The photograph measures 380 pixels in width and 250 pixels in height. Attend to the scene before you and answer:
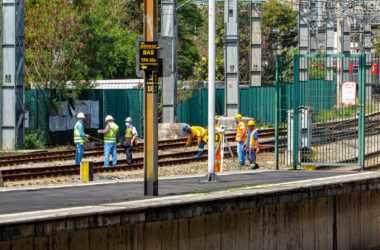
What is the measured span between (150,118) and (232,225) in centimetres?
197

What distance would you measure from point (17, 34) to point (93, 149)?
5.22m

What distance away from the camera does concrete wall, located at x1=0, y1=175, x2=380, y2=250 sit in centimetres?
1155

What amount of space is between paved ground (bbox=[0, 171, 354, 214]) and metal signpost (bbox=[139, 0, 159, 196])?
0.41m

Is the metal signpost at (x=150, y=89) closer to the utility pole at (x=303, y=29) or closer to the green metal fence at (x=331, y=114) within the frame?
the green metal fence at (x=331, y=114)

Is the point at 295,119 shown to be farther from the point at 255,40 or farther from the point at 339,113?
the point at 255,40

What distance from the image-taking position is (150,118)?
599 inches

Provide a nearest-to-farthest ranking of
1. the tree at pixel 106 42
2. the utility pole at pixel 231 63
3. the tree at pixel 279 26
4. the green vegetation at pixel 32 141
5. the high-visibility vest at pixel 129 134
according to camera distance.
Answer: the high-visibility vest at pixel 129 134
the green vegetation at pixel 32 141
the utility pole at pixel 231 63
the tree at pixel 106 42
the tree at pixel 279 26

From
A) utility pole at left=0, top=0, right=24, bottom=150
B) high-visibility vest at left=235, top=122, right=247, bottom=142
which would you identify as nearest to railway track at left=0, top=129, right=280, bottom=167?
utility pole at left=0, top=0, right=24, bottom=150

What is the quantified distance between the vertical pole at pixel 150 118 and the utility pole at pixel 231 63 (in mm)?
35910

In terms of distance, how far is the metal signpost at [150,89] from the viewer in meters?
15.2

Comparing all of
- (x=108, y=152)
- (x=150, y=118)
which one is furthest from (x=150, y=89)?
(x=108, y=152)

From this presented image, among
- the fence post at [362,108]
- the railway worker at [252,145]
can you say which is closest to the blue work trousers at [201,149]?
the railway worker at [252,145]

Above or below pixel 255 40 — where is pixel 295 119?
below

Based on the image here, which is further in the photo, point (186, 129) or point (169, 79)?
A: point (169, 79)
